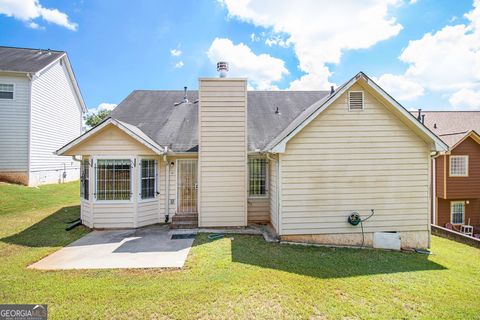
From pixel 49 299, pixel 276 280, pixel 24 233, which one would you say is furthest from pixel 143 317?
pixel 24 233

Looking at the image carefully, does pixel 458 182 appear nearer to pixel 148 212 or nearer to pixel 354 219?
pixel 354 219

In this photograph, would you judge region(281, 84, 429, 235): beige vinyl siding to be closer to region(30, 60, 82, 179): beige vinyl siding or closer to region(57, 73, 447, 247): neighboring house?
region(57, 73, 447, 247): neighboring house

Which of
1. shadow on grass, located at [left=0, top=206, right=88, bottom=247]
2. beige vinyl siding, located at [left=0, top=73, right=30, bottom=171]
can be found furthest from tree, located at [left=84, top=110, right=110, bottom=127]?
shadow on grass, located at [left=0, top=206, right=88, bottom=247]

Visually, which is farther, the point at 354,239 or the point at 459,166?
the point at 459,166

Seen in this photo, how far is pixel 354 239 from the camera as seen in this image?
760cm

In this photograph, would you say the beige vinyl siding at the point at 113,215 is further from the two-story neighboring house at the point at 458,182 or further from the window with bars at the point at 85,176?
the two-story neighboring house at the point at 458,182

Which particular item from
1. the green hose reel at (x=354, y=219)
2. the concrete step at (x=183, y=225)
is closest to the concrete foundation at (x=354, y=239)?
the green hose reel at (x=354, y=219)

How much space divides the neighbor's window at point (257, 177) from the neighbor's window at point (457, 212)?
13.4 metres

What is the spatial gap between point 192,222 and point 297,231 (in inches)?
157

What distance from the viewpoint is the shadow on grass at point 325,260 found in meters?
5.52

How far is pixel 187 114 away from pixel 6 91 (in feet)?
40.5

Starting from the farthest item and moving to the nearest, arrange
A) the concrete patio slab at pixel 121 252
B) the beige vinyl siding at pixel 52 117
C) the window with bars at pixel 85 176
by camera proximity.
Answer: the beige vinyl siding at pixel 52 117 < the window with bars at pixel 85 176 < the concrete patio slab at pixel 121 252

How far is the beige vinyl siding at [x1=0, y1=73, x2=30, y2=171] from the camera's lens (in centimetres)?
1444

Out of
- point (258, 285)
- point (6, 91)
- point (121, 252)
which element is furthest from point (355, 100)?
point (6, 91)
